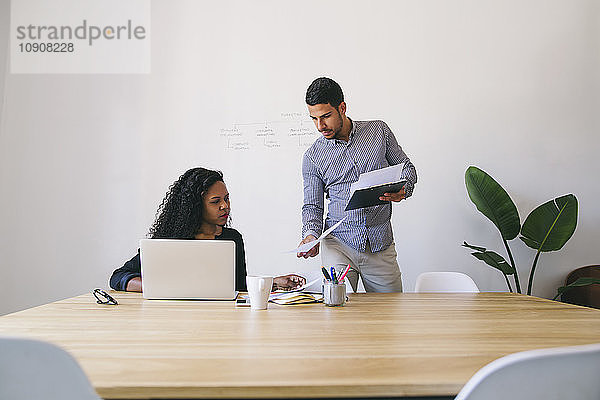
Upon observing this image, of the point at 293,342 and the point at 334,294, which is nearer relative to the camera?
the point at 293,342

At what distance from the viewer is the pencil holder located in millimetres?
1819

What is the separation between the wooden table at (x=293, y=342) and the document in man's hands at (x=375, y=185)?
0.54m

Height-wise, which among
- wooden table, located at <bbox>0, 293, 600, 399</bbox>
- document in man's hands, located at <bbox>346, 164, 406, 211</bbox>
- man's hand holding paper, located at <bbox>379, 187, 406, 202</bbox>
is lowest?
wooden table, located at <bbox>0, 293, 600, 399</bbox>

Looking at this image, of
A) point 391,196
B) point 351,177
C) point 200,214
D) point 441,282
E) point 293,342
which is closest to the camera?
point 293,342

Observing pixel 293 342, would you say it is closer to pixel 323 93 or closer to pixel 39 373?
pixel 39 373

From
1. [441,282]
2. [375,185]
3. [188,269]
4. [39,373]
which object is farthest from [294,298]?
[39,373]

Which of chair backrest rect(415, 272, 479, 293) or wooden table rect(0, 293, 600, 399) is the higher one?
wooden table rect(0, 293, 600, 399)

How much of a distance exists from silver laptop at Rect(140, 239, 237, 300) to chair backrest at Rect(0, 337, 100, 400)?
43.4 inches

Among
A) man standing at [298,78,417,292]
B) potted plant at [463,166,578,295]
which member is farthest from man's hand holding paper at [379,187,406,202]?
potted plant at [463,166,578,295]

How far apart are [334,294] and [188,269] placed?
1.68ft

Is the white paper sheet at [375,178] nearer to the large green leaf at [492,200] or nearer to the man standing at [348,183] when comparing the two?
the man standing at [348,183]

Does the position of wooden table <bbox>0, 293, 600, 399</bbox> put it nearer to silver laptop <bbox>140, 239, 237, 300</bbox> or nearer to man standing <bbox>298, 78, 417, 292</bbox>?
silver laptop <bbox>140, 239, 237, 300</bbox>

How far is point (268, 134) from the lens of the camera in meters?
3.68

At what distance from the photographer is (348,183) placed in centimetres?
287
